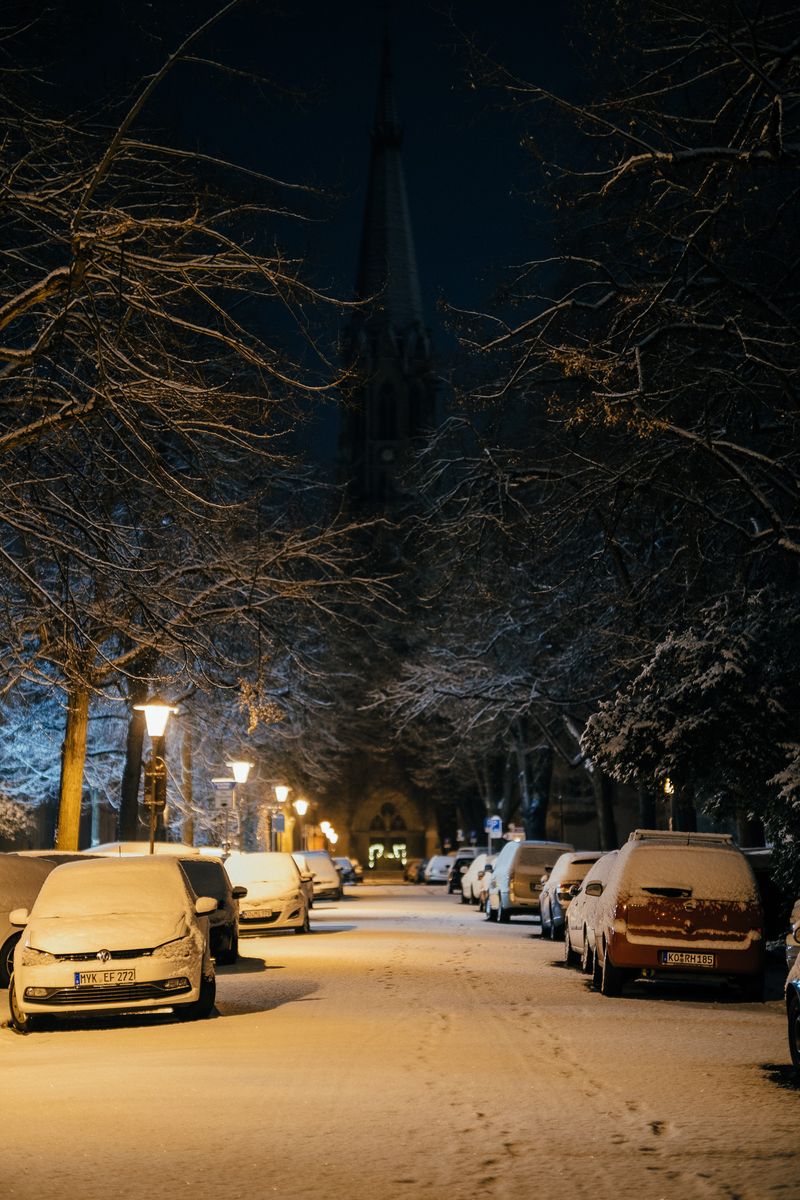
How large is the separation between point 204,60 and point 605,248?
393 inches

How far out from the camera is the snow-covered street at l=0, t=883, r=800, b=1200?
321 inches

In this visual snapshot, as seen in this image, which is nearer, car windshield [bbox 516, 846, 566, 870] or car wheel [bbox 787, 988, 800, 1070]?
car wheel [bbox 787, 988, 800, 1070]

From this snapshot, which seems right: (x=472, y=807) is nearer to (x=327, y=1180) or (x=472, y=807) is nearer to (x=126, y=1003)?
(x=126, y=1003)

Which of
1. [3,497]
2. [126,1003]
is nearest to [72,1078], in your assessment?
[126,1003]

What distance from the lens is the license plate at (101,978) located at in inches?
625

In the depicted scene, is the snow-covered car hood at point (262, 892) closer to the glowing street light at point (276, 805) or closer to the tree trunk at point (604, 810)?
the glowing street light at point (276, 805)

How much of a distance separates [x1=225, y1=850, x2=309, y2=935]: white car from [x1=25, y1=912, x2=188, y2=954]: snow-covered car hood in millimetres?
16646

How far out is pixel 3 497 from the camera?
18.4 metres

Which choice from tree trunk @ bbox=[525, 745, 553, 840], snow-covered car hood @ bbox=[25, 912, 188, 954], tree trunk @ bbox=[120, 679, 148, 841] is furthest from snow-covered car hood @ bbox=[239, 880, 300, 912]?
tree trunk @ bbox=[525, 745, 553, 840]

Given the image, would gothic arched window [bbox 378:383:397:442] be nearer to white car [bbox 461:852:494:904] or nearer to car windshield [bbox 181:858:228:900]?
white car [bbox 461:852:494:904]

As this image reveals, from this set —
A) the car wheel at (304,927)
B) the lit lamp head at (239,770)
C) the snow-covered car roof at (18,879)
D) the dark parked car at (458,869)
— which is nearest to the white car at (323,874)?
the dark parked car at (458,869)

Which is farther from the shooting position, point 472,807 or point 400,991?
point 472,807

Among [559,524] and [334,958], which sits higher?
[559,524]

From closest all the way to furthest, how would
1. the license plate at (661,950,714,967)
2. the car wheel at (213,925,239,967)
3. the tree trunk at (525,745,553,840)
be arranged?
1. the license plate at (661,950,714,967)
2. the car wheel at (213,925,239,967)
3. the tree trunk at (525,745,553,840)
